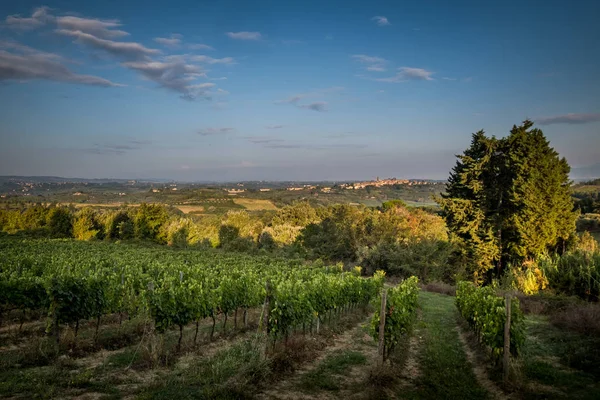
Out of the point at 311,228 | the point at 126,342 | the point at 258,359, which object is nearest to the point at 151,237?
the point at 311,228

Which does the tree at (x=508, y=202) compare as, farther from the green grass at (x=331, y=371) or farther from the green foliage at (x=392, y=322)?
the green grass at (x=331, y=371)

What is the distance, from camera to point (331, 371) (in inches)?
392

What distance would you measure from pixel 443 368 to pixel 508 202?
29770 millimetres

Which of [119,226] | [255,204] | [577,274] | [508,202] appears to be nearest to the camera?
[577,274]

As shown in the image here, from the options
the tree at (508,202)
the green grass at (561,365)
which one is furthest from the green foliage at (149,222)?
the green grass at (561,365)

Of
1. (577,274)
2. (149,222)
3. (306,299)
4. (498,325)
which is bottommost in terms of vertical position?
(149,222)

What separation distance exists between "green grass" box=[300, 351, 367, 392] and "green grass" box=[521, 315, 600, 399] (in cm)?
441

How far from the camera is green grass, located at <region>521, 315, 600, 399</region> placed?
8.34 m

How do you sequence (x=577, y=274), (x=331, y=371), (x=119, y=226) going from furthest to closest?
(x=119, y=226) → (x=577, y=274) → (x=331, y=371)

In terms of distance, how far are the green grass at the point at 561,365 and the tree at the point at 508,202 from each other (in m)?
20.8

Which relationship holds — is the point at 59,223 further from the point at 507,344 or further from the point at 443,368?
the point at 507,344

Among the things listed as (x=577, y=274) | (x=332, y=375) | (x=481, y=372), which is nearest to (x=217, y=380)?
(x=332, y=375)

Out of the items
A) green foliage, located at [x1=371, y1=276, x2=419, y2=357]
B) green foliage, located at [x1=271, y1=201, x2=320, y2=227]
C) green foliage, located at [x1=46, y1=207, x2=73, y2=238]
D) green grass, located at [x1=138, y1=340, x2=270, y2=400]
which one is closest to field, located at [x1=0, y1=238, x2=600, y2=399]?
green grass, located at [x1=138, y1=340, x2=270, y2=400]

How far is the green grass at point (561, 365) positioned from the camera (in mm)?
8344
